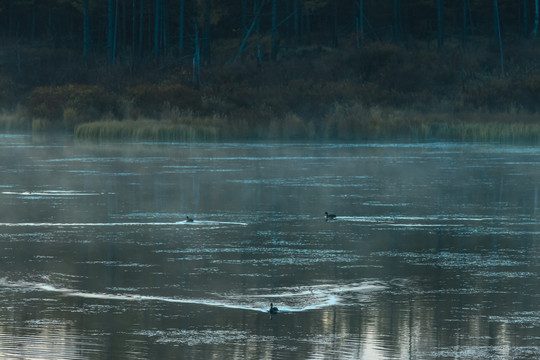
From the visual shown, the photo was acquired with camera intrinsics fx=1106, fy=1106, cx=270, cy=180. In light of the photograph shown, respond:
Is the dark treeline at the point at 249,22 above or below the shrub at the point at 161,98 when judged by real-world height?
above

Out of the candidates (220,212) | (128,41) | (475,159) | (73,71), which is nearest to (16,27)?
(128,41)

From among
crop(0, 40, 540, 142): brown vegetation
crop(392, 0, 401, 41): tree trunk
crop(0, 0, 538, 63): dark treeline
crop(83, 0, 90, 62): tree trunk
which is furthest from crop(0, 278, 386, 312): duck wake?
crop(83, 0, 90, 62): tree trunk

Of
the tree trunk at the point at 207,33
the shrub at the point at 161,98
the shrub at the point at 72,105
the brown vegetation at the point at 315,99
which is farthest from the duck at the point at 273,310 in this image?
the tree trunk at the point at 207,33

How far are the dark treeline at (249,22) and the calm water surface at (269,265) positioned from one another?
46867mm

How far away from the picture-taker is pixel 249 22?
8344cm

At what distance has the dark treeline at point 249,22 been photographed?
72875mm

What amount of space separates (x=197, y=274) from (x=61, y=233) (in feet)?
13.4

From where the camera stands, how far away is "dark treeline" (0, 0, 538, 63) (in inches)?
2869

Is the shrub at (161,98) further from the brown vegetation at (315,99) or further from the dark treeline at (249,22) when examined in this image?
the dark treeline at (249,22)

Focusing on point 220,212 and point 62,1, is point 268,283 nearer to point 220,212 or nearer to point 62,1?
point 220,212

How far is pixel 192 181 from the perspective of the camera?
24.3 m

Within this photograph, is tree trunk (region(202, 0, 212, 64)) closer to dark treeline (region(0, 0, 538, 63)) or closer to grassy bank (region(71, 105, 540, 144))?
dark treeline (region(0, 0, 538, 63))

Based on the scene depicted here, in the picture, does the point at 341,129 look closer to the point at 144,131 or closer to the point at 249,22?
the point at 144,131

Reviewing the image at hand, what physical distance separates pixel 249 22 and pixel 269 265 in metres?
72.0
